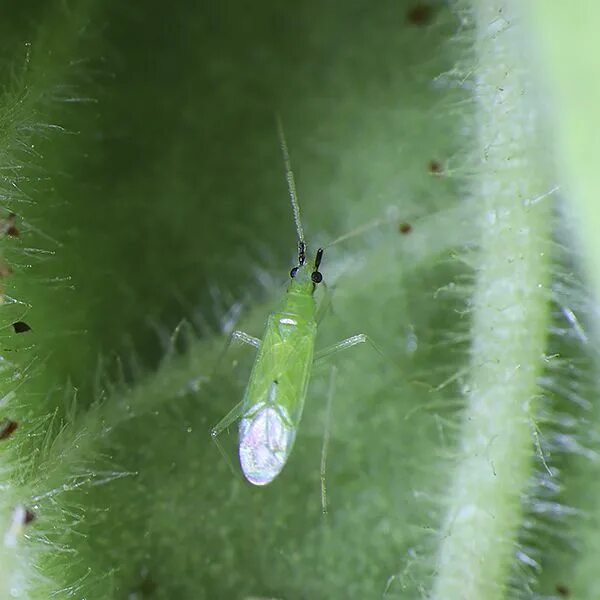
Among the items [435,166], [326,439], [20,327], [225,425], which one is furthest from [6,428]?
[435,166]

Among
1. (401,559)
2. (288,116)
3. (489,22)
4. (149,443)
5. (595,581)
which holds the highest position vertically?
(489,22)

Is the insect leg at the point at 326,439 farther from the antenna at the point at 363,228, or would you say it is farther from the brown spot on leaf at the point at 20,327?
the brown spot on leaf at the point at 20,327

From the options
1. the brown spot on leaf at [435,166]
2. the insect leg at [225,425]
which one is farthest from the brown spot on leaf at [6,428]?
the brown spot on leaf at [435,166]

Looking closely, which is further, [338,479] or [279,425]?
[279,425]

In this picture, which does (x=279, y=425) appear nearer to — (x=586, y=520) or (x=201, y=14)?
(x=586, y=520)

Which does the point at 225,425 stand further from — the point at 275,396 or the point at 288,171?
the point at 288,171

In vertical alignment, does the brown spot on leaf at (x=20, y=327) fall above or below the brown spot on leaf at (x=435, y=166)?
above

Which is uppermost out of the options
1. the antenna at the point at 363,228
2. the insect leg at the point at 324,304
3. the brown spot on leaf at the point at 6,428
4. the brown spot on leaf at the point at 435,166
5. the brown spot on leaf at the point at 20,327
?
the brown spot on leaf at the point at 20,327

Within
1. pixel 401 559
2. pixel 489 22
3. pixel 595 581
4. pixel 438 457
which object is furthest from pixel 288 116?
pixel 595 581
